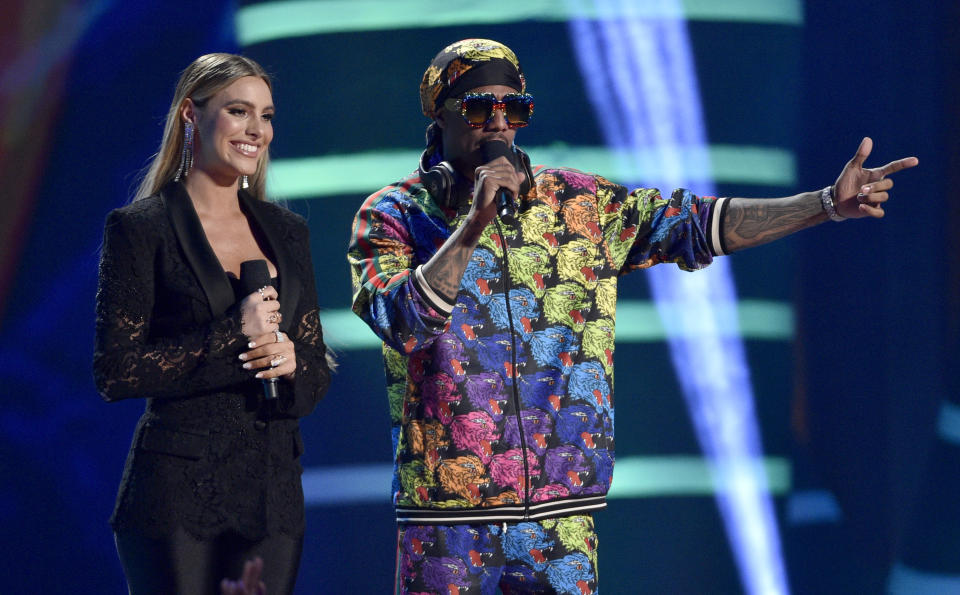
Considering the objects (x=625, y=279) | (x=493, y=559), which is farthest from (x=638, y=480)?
(x=493, y=559)

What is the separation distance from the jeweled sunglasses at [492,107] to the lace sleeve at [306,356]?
469mm

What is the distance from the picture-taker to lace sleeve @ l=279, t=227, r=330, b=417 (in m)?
2.16

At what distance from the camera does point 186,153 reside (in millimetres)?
2307

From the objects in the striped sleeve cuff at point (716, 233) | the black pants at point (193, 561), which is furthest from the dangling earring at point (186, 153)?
the striped sleeve cuff at point (716, 233)

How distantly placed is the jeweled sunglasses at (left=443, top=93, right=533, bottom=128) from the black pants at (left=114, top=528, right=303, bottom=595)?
94cm

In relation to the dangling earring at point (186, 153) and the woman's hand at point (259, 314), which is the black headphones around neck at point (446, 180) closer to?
the woman's hand at point (259, 314)

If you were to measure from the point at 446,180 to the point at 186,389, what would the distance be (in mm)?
674

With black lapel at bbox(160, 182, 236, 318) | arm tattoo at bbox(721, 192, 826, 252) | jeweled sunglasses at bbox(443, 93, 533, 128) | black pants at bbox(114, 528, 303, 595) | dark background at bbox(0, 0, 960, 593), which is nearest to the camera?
black pants at bbox(114, 528, 303, 595)

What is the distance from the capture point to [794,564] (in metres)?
3.66

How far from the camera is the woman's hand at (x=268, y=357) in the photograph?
6.88 feet

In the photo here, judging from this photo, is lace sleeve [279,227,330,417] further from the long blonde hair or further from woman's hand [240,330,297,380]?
the long blonde hair

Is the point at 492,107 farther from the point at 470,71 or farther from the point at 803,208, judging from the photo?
the point at 803,208

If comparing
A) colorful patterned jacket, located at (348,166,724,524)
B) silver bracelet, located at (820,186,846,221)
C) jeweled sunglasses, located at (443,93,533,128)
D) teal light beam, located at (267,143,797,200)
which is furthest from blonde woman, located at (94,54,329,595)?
teal light beam, located at (267,143,797,200)

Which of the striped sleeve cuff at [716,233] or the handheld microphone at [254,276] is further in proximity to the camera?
the striped sleeve cuff at [716,233]
